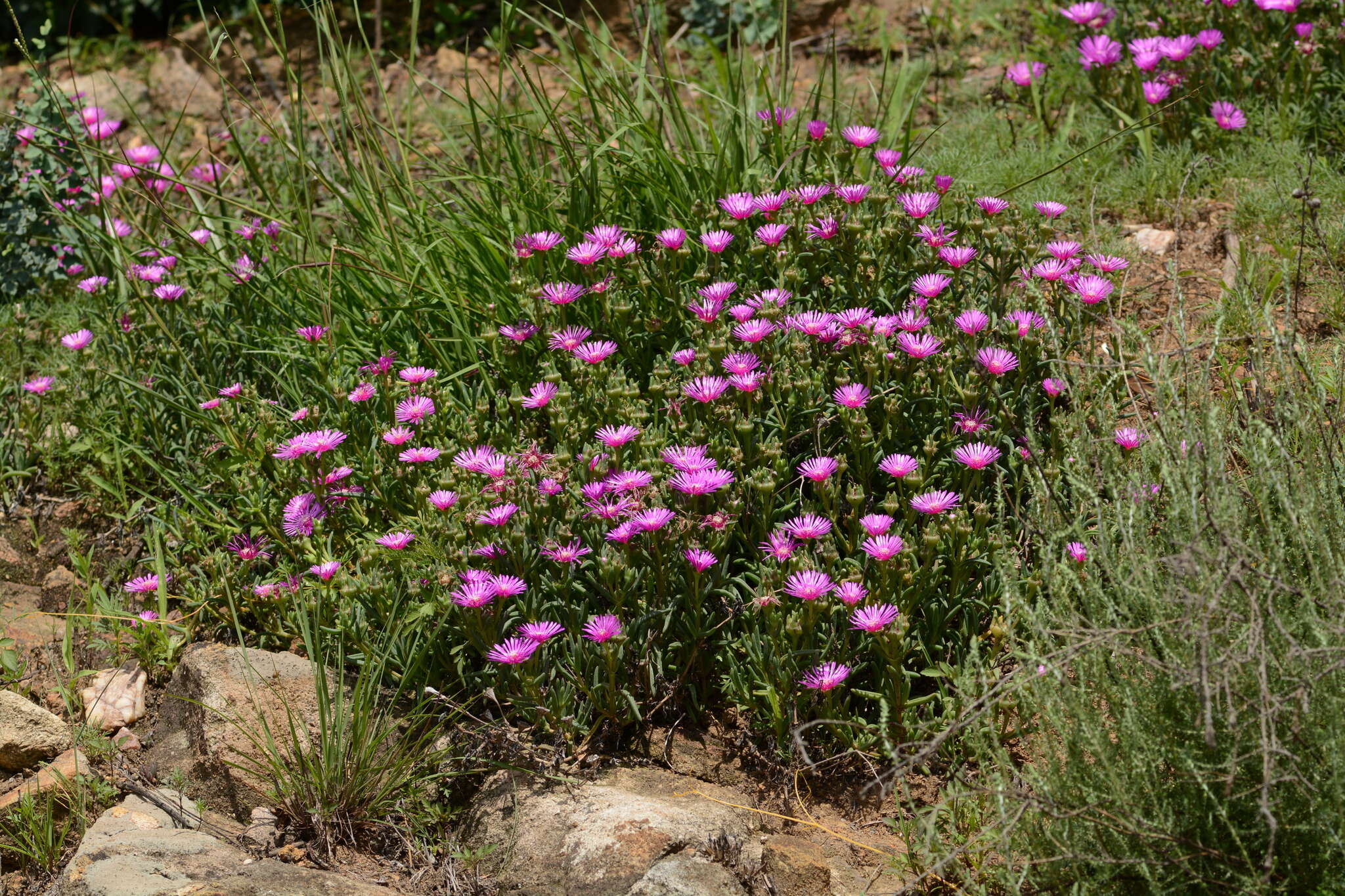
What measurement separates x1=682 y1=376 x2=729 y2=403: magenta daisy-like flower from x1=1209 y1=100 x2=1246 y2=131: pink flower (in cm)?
233

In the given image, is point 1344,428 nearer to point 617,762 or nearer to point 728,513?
point 728,513

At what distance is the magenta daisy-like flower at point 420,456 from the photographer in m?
2.86

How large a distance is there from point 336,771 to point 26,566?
158 centimetres

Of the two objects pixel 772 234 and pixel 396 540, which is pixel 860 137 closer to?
pixel 772 234

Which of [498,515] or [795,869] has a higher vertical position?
[498,515]

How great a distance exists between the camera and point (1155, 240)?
3846mm

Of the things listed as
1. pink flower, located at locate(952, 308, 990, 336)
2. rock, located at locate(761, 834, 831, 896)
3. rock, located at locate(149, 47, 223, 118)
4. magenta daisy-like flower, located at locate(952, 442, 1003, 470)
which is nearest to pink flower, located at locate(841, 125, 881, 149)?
pink flower, located at locate(952, 308, 990, 336)

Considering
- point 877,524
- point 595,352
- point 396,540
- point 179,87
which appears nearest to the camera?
point 877,524

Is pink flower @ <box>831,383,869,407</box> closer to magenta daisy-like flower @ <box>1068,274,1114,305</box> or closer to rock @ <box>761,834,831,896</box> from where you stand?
magenta daisy-like flower @ <box>1068,274,1114,305</box>

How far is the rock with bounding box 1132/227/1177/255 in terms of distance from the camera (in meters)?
3.82

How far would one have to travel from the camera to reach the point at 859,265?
3.13m

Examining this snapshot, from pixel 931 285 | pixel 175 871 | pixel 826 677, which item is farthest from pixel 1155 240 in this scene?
pixel 175 871

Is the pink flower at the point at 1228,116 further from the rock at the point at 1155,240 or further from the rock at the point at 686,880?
the rock at the point at 686,880

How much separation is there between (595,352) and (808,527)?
791 mm
